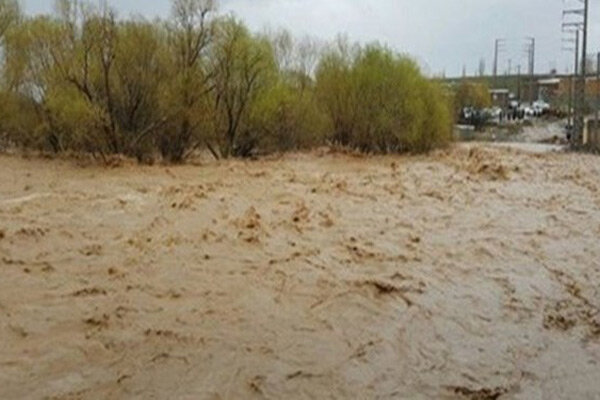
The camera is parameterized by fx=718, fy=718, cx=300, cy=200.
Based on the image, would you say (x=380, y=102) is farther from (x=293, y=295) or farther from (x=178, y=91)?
(x=293, y=295)

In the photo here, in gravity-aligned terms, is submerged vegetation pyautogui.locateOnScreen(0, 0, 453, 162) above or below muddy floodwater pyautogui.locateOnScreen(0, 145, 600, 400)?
above

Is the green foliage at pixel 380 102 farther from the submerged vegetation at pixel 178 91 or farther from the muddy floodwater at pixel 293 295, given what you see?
the muddy floodwater at pixel 293 295

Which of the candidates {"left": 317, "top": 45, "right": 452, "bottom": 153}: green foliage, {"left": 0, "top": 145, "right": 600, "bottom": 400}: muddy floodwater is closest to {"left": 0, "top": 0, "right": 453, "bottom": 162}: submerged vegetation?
{"left": 317, "top": 45, "right": 452, "bottom": 153}: green foliage

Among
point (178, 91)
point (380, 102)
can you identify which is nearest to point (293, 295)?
point (178, 91)

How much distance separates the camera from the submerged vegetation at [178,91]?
28.1 metres

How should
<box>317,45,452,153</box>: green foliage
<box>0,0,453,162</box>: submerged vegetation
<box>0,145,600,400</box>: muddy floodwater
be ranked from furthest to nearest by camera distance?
<box>317,45,452,153</box>: green foliage, <box>0,0,453,162</box>: submerged vegetation, <box>0,145,600,400</box>: muddy floodwater

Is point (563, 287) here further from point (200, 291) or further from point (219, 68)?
point (219, 68)

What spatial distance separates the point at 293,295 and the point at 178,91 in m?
21.1

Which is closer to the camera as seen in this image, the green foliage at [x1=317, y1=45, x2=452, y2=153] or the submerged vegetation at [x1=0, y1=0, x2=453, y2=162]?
the submerged vegetation at [x1=0, y1=0, x2=453, y2=162]

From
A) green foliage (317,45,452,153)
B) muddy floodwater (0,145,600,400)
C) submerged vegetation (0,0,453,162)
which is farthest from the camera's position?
green foliage (317,45,452,153)

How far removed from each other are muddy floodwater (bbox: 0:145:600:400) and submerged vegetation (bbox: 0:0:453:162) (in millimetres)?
9439

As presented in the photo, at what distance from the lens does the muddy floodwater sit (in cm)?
709

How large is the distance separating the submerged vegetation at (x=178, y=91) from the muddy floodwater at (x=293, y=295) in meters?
9.44

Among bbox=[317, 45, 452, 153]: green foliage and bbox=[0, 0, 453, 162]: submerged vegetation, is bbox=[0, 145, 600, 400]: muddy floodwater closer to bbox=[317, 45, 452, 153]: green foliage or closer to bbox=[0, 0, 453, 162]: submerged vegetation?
bbox=[0, 0, 453, 162]: submerged vegetation
